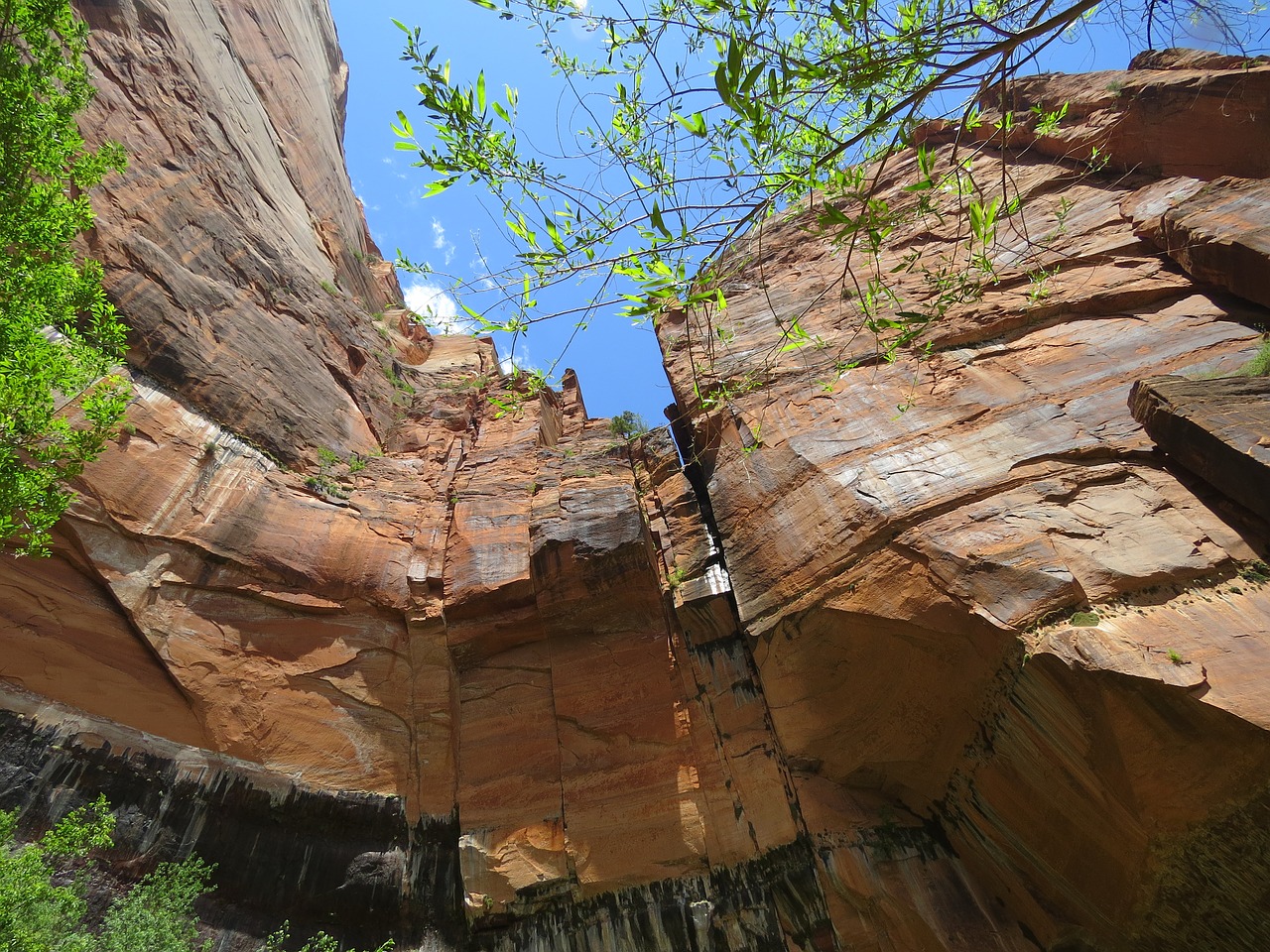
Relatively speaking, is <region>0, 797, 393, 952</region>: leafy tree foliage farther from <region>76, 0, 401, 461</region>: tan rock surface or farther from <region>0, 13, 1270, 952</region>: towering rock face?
<region>76, 0, 401, 461</region>: tan rock surface

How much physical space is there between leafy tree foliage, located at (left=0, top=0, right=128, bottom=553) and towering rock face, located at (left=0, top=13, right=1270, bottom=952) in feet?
9.28

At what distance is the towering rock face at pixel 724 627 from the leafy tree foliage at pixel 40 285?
283 cm

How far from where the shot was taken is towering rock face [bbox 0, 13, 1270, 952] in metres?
7.98

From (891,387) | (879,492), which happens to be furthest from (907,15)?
(891,387)

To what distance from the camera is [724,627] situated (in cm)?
1188

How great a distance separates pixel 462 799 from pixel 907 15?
1135 centimetres

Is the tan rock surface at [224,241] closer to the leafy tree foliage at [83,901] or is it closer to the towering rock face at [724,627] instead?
the towering rock face at [724,627]

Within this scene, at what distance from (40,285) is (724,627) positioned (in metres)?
10.2

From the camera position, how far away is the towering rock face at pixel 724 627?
314 inches

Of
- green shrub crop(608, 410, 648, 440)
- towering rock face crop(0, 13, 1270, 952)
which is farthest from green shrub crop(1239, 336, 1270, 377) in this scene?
green shrub crop(608, 410, 648, 440)

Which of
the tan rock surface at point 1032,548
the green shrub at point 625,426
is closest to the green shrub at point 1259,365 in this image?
the tan rock surface at point 1032,548

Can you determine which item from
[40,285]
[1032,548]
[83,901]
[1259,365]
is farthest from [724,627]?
[40,285]

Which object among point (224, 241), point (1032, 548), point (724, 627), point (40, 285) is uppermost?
point (224, 241)

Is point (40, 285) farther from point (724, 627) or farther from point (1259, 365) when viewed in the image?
point (1259, 365)
